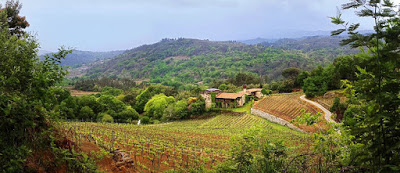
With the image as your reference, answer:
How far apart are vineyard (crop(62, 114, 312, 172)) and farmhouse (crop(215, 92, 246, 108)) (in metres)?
4.03

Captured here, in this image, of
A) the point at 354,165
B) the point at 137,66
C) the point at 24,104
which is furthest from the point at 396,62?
the point at 137,66

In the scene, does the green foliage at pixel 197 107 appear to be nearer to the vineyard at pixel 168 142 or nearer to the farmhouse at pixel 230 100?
the farmhouse at pixel 230 100

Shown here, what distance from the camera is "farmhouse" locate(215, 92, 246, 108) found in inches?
1694

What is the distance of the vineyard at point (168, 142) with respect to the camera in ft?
31.0

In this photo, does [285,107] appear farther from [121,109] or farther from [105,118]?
[121,109]

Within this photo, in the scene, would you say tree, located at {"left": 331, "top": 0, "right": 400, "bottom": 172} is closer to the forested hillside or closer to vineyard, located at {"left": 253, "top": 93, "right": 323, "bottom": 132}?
vineyard, located at {"left": 253, "top": 93, "right": 323, "bottom": 132}

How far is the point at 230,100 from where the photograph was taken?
143ft

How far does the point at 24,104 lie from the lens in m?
3.93

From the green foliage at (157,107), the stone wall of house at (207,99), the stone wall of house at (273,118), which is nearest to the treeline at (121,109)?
the green foliage at (157,107)

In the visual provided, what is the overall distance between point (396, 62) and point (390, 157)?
1.37m

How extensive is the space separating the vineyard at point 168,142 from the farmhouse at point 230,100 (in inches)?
159

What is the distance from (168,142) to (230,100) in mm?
28213

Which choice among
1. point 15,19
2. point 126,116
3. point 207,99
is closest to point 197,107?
point 207,99

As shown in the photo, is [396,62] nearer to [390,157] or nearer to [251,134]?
[390,157]
